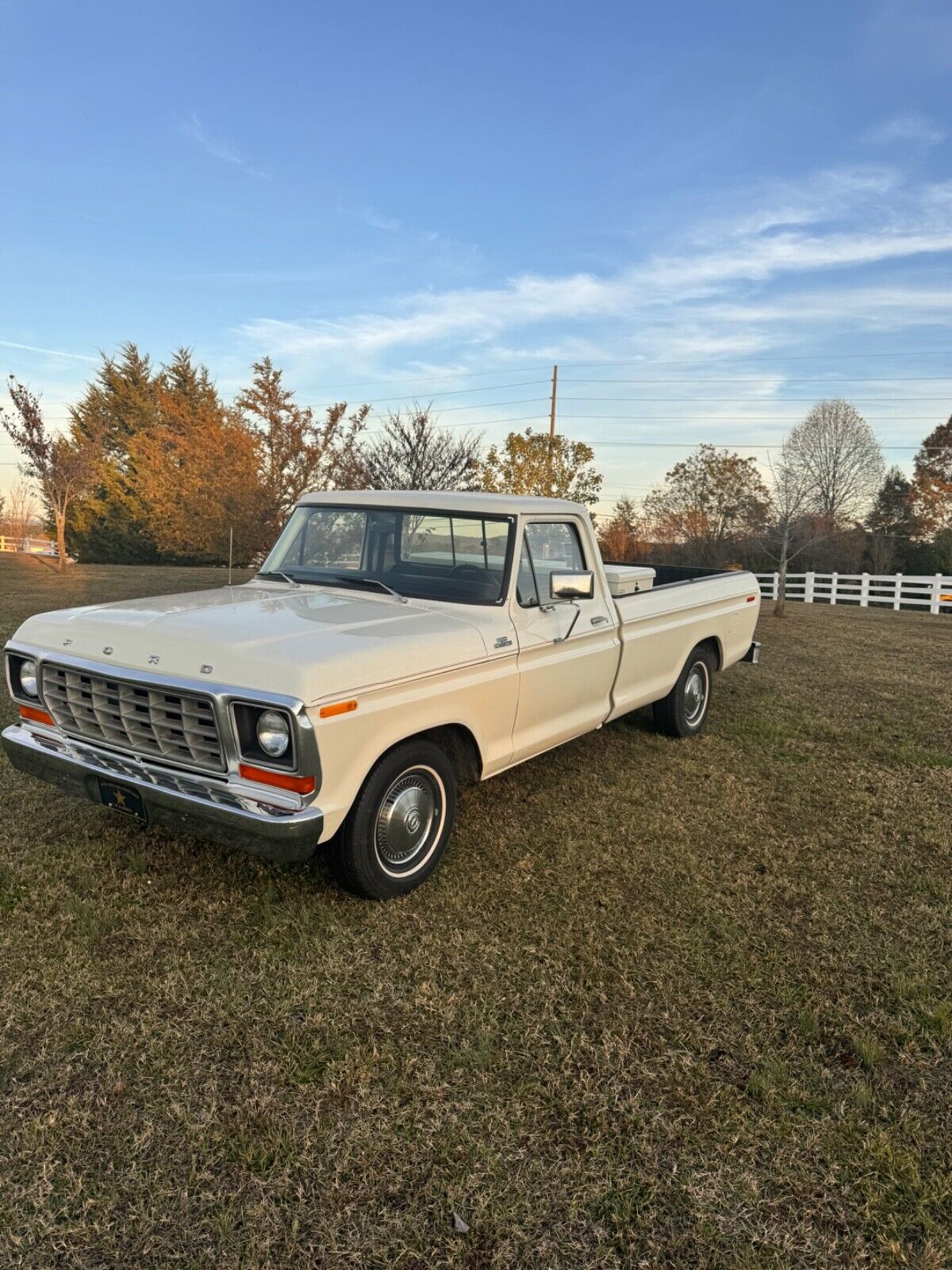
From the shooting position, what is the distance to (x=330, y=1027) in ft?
9.04

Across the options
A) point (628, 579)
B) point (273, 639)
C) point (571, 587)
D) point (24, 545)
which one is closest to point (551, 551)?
point (571, 587)

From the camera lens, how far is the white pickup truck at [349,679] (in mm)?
3021

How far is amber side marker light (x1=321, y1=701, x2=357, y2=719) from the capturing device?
297cm

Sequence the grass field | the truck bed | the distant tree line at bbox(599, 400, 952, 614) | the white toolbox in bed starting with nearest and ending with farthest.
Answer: the grass field < the truck bed < the white toolbox in bed < the distant tree line at bbox(599, 400, 952, 614)

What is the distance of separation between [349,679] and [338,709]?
137 mm

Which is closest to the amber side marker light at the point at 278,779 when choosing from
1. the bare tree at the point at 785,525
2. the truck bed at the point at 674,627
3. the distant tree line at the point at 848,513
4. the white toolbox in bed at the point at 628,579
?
the truck bed at the point at 674,627

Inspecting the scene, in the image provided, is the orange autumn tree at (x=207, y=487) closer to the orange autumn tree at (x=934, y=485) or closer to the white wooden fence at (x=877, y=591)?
the white wooden fence at (x=877, y=591)

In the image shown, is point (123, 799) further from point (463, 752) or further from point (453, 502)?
point (453, 502)

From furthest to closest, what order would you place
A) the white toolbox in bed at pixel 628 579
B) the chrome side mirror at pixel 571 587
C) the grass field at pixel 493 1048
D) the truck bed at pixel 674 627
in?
the white toolbox in bed at pixel 628 579 < the truck bed at pixel 674 627 < the chrome side mirror at pixel 571 587 < the grass field at pixel 493 1048

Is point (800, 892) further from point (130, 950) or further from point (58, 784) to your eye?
point (58, 784)

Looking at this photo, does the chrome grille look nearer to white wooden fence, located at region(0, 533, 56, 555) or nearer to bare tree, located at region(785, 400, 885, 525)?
bare tree, located at region(785, 400, 885, 525)

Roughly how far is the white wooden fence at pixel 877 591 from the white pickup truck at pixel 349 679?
60.7 feet

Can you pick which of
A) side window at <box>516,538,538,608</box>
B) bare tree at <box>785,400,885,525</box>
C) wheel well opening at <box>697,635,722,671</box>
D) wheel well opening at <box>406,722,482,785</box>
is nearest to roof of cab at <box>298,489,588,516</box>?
side window at <box>516,538,538,608</box>

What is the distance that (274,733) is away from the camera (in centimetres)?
299
